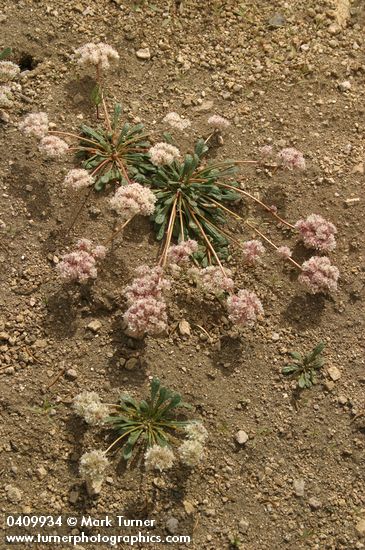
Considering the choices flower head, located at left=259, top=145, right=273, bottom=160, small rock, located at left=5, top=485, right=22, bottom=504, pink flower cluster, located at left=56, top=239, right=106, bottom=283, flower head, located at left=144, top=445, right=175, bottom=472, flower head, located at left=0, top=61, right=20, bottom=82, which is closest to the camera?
flower head, located at left=144, top=445, right=175, bottom=472

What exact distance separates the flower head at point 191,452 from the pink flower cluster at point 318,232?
7.23ft

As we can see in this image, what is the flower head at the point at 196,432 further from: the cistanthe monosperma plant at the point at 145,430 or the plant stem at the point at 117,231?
the plant stem at the point at 117,231

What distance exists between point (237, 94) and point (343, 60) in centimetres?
137

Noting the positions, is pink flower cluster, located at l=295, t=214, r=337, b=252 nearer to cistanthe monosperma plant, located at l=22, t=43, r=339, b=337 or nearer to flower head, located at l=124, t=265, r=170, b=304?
cistanthe monosperma plant, located at l=22, t=43, r=339, b=337

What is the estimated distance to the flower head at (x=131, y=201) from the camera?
5.22m

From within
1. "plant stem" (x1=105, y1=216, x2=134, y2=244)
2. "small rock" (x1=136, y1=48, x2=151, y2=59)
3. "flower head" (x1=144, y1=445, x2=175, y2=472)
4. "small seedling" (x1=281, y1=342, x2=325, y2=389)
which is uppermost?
"small rock" (x1=136, y1=48, x2=151, y2=59)

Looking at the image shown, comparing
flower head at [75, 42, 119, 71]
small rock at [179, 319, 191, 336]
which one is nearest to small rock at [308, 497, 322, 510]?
small rock at [179, 319, 191, 336]

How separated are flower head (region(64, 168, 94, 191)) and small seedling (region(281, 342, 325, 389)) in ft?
7.90

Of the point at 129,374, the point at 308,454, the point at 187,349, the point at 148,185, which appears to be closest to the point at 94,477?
the point at 129,374

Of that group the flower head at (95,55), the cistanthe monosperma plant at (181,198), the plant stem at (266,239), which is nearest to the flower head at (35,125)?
the cistanthe monosperma plant at (181,198)

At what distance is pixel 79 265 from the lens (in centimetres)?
517

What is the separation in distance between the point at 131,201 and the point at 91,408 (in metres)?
1.76

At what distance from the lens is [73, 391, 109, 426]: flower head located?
4.78 m

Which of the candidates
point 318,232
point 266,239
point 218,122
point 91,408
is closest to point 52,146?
point 218,122
